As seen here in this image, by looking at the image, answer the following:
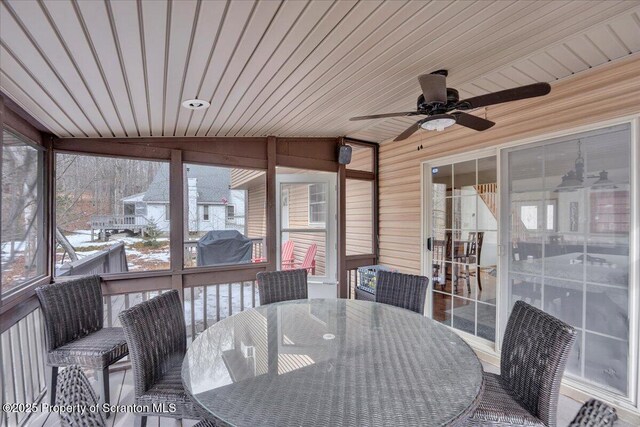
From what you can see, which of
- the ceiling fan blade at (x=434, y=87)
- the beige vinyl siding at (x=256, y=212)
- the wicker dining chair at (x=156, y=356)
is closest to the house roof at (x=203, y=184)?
the beige vinyl siding at (x=256, y=212)

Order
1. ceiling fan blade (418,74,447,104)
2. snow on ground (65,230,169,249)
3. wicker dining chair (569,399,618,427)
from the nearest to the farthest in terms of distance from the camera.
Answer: wicker dining chair (569,399,618,427) < ceiling fan blade (418,74,447,104) < snow on ground (65,230,169,249)

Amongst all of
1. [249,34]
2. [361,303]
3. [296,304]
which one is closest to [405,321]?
[361,303]

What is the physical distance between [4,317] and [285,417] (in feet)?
7.26

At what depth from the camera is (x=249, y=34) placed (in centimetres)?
156

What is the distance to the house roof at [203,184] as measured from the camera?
3.28 meters

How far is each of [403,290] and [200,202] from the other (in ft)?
7.78

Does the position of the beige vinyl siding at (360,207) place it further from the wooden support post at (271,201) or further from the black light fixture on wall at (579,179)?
the black light fixture on wall at (579,179)

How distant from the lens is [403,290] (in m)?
2.77

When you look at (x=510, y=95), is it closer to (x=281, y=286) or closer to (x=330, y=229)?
(x=281, y=286)

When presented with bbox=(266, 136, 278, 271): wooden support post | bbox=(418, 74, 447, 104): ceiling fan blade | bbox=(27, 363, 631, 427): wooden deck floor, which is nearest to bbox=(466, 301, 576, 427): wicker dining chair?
bbox=(27, 363, 631, 427): wooden deck floor

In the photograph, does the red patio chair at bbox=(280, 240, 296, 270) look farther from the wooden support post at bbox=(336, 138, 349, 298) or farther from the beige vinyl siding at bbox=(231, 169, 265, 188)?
the beige vinyl siding at bbox=(231, 169, 265, 188)

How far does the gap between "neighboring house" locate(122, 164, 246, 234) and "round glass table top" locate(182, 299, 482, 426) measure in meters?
1.63

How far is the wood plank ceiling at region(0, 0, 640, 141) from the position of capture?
138 cm

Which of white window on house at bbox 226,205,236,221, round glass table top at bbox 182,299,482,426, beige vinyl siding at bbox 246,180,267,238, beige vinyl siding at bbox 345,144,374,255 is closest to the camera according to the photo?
round glass table top at bbox 182,299,482,426
